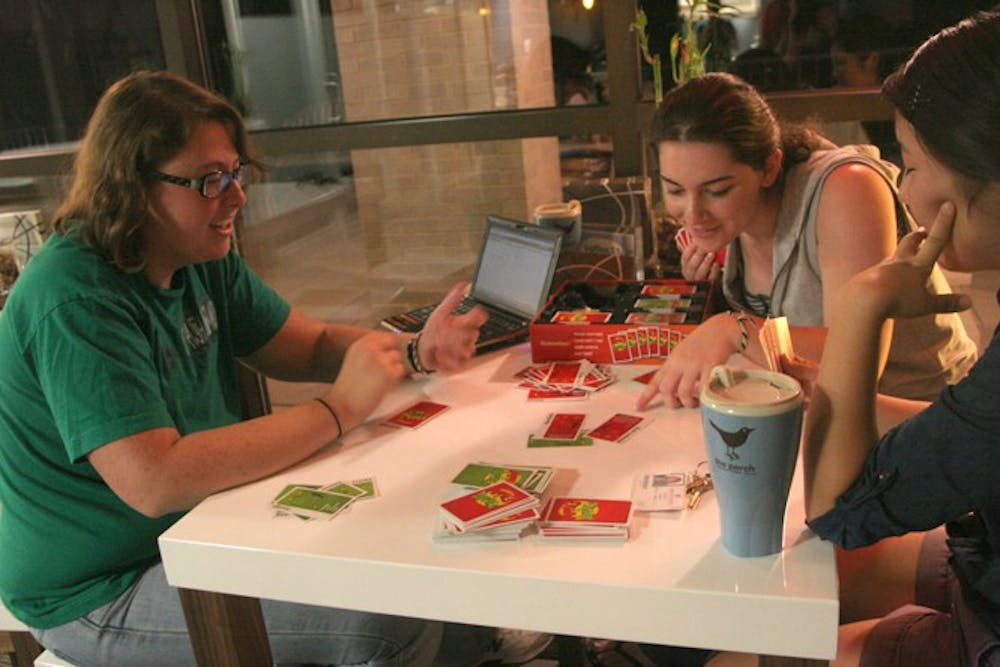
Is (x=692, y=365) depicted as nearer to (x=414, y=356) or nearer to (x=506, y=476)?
(x=506, y=476)

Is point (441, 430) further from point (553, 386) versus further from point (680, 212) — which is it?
point (680, 212)

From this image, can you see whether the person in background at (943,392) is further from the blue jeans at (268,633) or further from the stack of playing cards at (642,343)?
the blue jeans at (268,633)

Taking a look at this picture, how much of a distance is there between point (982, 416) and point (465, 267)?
234 centimetres

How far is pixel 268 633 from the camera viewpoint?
140 cm

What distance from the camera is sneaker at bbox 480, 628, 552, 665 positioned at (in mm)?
1926

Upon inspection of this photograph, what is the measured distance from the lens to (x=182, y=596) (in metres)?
1.23

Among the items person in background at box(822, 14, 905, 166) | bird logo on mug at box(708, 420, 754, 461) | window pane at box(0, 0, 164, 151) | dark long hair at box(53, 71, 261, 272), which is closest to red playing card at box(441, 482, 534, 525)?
bird logo on mug at box(708, 420, 754, 461)

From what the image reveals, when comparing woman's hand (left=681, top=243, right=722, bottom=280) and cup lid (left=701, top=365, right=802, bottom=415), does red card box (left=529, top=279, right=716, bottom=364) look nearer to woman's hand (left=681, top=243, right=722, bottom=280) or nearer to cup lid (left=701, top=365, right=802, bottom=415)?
woman's hand (left=681, top=243, right=722, bottom=280)

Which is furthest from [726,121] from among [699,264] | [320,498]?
[320,498]

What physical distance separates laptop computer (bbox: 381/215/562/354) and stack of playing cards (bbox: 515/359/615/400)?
0.17 metres

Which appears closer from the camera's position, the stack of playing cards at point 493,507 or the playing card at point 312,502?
the stack of playing cards at point 493,507

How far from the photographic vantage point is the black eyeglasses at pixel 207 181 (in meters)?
1.49

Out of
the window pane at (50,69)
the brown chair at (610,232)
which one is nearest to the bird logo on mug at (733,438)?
the brown chair at (610,232)

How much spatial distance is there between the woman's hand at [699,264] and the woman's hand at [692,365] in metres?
0.45
